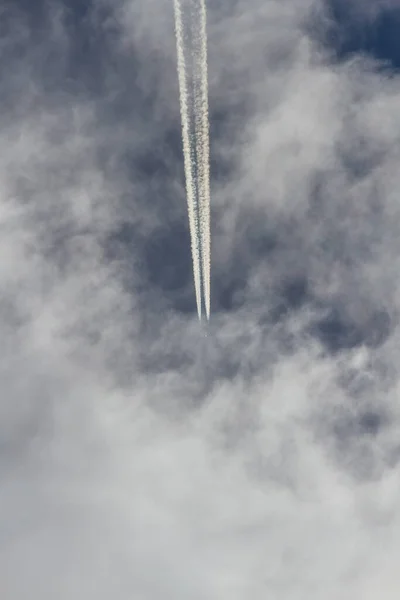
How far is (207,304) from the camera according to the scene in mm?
56250
